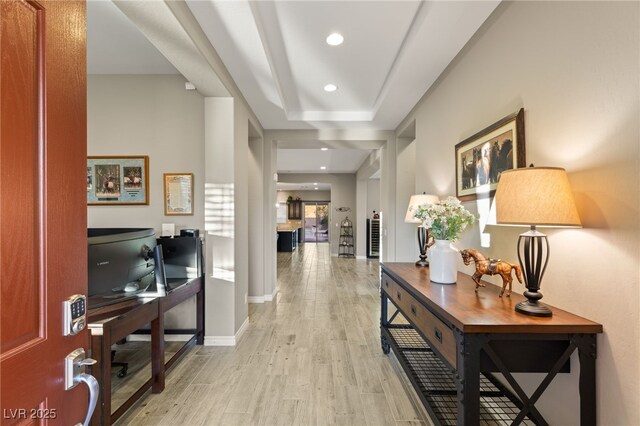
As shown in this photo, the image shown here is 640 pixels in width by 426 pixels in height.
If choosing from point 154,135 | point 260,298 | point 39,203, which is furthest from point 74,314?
point 260,298

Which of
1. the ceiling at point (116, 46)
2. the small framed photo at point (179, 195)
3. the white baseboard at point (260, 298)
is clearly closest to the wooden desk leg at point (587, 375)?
the small framed photo at point (179, 195)

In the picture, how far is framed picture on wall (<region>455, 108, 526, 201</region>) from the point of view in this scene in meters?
1.79

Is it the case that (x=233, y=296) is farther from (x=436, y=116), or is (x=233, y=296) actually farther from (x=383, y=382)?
(x=436, y=116)

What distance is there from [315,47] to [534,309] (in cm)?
258

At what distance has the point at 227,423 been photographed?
192 cm

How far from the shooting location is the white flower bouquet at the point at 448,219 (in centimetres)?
196

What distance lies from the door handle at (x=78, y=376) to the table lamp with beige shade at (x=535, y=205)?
1633 millimetres

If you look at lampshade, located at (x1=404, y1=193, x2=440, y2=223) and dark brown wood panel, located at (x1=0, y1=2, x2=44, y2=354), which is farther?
lampshade, located at (x1=404, y1=193, x2=440, y2=223)

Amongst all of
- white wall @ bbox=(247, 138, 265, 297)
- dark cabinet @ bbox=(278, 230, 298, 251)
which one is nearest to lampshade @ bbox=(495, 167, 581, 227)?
white wall @ bbox=(247, 138, 265, 297)

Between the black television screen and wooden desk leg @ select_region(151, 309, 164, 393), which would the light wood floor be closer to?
wooden desk leg @ select_region(151, 309, 164, 393)

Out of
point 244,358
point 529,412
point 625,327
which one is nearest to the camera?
point 625,327

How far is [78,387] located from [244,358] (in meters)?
2.23

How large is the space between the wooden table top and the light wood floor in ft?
2.95

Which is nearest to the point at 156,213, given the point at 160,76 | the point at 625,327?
the point at 160,76
